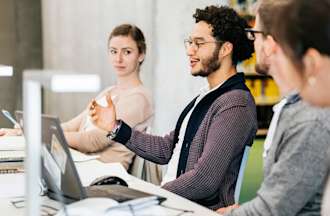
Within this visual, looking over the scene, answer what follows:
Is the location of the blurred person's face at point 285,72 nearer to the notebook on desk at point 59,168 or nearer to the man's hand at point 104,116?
the notebook on desk at point 59,168

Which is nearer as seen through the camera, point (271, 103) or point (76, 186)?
point (76, 186)

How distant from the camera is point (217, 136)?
2.29 m

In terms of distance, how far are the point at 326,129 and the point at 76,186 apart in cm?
68

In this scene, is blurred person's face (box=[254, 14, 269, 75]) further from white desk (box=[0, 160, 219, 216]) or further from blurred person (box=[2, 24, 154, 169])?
blurred person (box=[2, 24, 154, 169])

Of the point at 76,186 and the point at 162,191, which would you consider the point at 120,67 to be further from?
the point at 76,186

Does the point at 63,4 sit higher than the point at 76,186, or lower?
higher

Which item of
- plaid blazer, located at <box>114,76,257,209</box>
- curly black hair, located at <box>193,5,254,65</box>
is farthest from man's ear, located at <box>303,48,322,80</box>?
curly black hair, located at <box>193,5,254,65</box>

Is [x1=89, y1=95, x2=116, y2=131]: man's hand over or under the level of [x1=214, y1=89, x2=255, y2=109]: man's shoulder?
under

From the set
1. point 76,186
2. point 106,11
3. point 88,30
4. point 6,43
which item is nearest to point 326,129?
point 76,186

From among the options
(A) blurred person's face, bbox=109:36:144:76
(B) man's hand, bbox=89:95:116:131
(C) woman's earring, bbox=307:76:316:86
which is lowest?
(B) man's hand, bbox=89:95:116:131

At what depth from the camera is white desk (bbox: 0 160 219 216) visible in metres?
1.83

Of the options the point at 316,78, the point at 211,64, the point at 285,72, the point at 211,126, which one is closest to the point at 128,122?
the point at 211,64

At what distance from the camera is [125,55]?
3.51 metres

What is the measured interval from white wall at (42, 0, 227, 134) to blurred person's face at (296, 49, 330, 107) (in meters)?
1.52
